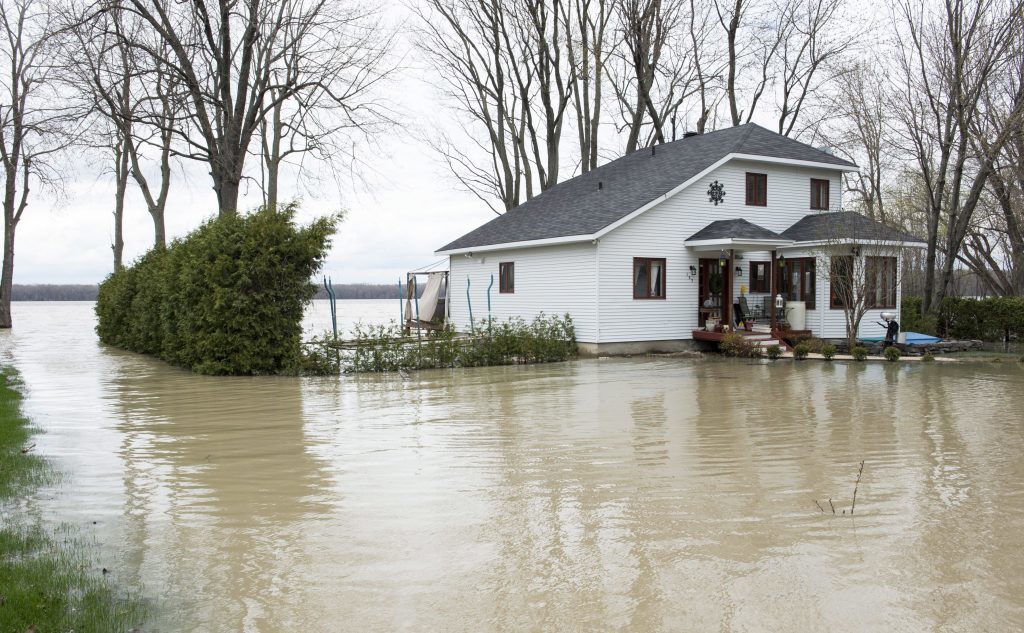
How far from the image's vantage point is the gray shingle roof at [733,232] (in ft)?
70.3

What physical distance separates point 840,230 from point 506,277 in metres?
9.82

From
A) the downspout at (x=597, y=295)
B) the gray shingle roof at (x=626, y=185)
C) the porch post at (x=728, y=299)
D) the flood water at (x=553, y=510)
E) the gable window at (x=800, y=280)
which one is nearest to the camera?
the flood water at (x=553, y=510)

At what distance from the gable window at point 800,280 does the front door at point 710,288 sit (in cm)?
216

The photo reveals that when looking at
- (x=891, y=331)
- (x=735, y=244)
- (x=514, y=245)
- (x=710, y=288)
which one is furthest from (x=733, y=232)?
(x=514, y=245)

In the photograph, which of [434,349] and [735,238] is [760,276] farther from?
[434,349]

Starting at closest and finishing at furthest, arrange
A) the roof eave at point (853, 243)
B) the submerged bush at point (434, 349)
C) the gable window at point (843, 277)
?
the submerged bush at point (434, 349) < the gable window at point (843, 277) < the roof eave at point (853, 243)

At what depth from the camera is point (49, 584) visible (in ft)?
16.0

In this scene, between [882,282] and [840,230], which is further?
[882,282]

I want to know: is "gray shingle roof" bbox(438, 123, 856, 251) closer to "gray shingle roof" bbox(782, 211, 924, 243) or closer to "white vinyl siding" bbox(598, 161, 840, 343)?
"white vinyl siding" bbox(598, 161, 840, 343)

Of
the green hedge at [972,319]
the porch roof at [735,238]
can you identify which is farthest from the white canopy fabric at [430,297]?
the green hedge at [972,319]

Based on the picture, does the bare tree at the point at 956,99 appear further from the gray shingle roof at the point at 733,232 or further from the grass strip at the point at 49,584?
the grass strip at the point at 49,584

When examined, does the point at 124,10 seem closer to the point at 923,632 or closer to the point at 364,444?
the point at 364,444

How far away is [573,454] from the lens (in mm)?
8656

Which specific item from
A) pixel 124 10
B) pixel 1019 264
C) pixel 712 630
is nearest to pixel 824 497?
pixel 712 630
